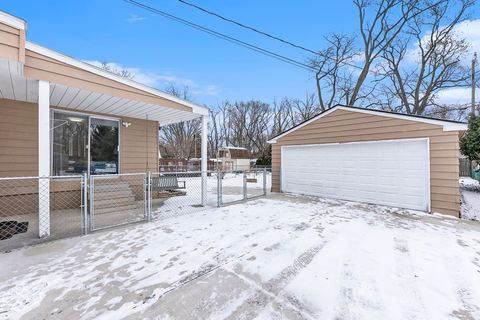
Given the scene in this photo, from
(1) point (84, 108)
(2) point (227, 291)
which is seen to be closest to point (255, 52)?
(1) point (84, 108)

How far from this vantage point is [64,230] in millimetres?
4469

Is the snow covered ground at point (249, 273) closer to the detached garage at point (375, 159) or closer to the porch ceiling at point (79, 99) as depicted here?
the detached garage at point (375, 159)

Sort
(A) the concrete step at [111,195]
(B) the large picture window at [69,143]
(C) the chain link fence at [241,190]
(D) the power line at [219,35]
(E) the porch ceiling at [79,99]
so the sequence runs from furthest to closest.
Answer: (C) the chain link fence at [241,190], (D) the power line at [219,35], (B) the large picture window at [69,143], (A) the concrete step at [111,195], (E) the porch ceiling at [79,99]

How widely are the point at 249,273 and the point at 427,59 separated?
19.7m

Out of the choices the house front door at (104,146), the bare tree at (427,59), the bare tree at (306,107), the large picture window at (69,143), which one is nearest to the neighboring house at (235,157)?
the bare tree at (306,107)

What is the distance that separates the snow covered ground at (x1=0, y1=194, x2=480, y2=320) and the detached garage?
1.66 metres

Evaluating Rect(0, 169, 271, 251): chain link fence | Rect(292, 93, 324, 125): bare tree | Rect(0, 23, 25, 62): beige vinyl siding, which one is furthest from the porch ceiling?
Rect(292, 93, 324, 125): bare tree

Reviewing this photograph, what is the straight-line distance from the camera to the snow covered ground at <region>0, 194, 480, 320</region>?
7.08 ft

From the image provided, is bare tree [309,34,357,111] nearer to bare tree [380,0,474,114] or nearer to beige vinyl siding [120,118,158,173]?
bare tree [380,0,474,114]

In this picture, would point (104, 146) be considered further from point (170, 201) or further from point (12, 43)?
point (12, 43)

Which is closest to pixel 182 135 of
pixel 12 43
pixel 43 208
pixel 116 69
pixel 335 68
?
pixel 116 69

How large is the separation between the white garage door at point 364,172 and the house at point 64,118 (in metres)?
3.88

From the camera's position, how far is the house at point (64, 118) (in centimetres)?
404

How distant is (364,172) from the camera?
24.2 ft
